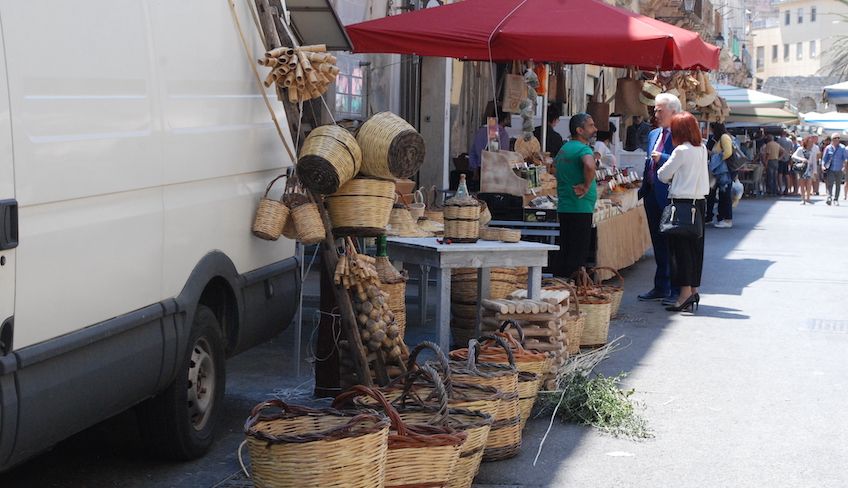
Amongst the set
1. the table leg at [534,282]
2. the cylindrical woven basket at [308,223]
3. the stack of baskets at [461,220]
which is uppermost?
the cylindrical woven basket at [308,223]

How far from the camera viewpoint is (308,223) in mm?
6457

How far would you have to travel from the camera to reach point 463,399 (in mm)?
5723

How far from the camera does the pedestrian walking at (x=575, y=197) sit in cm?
1049

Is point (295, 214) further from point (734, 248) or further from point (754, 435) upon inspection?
point (734, 248)

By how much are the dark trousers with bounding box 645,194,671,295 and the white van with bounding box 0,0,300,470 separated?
6.24 m

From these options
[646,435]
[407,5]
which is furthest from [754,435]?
[407,5]

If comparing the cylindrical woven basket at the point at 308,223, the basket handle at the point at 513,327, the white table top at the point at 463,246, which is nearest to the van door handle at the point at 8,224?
the cylindrical woven basket at the point at 308,223

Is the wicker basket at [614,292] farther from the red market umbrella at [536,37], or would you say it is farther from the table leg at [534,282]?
the red market umbrella at [536,37]

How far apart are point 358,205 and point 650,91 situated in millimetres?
8808

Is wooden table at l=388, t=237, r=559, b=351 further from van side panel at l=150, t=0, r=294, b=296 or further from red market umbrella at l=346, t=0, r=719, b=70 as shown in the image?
red market umbrella at l=346, t=0, r=719, b=70

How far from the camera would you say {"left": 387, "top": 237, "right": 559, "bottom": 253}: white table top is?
7914 mm

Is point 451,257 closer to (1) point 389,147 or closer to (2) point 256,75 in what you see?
(1) point 389,147

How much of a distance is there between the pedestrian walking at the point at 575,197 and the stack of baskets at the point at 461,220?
243cm

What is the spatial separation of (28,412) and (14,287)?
42cm
